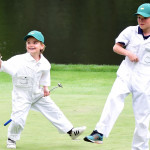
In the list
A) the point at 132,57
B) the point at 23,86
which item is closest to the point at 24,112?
the point at 23,86

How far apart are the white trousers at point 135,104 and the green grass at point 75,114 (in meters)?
0.40

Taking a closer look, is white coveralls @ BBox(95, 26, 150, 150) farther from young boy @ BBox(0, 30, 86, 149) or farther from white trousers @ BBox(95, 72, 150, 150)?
young boy @ BBox(0, 30, 86, 149)

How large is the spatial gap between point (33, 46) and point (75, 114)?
190cm

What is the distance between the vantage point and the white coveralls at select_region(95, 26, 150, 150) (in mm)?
5715

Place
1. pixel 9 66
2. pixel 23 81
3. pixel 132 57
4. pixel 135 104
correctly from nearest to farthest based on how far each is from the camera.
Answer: pixel 132 57
pixel 135 104
pixel 9 66
pixel 23 81

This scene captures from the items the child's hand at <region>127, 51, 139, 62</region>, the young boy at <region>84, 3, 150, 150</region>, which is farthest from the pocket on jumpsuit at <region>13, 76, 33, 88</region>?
the child's hand at <region>127, 51, 139, 62</region>

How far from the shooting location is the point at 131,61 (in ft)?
18.9

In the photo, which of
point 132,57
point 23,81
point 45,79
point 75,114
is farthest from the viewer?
point 75,114

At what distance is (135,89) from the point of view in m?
5.75

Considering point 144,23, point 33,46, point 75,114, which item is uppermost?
point 144,23

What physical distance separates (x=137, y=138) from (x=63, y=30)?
2265cm

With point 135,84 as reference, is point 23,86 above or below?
below

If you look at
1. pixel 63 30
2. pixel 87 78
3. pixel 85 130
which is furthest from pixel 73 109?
pixel 63 30

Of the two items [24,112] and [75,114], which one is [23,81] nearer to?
[24,112]
